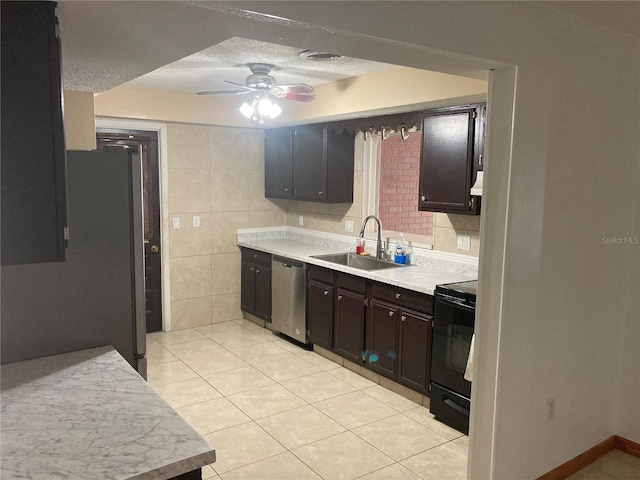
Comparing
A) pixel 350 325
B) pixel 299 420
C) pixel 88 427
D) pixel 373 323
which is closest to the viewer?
pixel 88 427

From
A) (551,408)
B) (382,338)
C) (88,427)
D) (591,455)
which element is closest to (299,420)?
(382,338)

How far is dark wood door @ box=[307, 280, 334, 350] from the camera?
4520 millimetres

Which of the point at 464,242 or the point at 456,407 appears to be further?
the point at 464,242

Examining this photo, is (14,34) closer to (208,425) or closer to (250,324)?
(208,425)

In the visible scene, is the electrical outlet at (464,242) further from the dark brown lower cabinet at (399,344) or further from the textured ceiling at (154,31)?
the textured ceiling at (154,31)

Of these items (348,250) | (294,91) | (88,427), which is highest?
(294,91)

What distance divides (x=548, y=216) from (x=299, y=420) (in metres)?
2.07

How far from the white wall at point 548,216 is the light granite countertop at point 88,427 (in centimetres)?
139

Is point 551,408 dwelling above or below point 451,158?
below

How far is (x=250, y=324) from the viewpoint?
570cm

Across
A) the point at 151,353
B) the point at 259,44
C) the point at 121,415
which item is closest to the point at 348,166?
the point at 259,44

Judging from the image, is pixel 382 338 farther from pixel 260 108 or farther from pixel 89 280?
pixel 89 280

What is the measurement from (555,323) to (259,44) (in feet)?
7.68

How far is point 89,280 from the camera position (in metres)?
2.10
